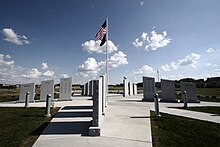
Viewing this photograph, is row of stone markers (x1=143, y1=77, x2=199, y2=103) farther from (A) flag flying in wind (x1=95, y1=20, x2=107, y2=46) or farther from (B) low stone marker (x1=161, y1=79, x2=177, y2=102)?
(A) flag flying in wind (x1=95, y1=20, x2=107, y2=46)

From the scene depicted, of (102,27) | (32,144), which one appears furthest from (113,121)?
(102,27)

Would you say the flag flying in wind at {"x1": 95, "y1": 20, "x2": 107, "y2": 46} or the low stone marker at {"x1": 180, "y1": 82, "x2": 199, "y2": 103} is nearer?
the flag flying in wind at {"x1": 95, "y1": 20, "x2": 107, "y2": 46}

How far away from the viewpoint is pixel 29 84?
15.6m

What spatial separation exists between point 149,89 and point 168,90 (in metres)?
2.03

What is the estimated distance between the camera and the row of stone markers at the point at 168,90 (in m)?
15.2

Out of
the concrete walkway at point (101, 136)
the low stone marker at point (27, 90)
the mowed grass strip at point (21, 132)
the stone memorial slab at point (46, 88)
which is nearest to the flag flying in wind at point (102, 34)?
the concrete walkway at point (101, 136)

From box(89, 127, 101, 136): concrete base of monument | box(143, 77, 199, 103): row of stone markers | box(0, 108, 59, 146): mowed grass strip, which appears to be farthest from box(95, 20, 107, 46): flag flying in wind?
box(143, 77, 199, 103): row of stone markers

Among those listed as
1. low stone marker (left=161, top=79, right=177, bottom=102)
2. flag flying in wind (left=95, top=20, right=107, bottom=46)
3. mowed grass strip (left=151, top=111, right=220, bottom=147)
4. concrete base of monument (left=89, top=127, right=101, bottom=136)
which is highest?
flag flying in wind (left=95, top=20, right=107, bottom=46)

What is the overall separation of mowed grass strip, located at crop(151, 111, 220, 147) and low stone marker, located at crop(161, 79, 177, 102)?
9.34 metres

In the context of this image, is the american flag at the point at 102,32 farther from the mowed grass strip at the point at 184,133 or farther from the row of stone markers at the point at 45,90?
the row of stone markers at the point at 45,90

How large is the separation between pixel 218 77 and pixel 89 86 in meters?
86.1

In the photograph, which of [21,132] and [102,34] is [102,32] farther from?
[21,132]

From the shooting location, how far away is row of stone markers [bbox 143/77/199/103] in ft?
49.9

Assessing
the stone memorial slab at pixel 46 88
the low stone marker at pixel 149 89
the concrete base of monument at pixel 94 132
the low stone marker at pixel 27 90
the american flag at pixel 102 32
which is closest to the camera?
the concrete base of monument at pixel 94 132
